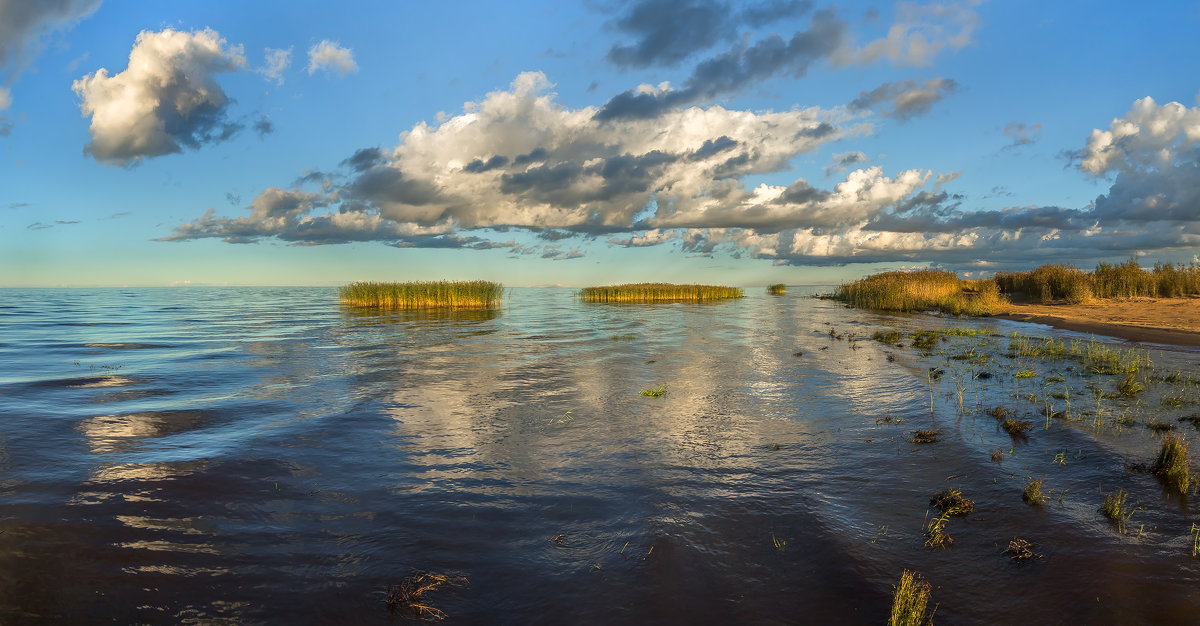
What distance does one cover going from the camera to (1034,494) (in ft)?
25.1

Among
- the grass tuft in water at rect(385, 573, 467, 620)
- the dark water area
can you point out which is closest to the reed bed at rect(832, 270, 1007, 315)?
the dark water area

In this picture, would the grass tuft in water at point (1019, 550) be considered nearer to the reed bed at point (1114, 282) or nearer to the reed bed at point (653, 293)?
the reed bed at point (1114, 282)

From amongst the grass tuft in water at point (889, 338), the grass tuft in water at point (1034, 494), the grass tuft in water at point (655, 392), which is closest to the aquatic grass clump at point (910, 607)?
the grass tuft in water at point (1034, 494)

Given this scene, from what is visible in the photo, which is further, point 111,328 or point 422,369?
point 111,328

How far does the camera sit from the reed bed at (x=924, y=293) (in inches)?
1844

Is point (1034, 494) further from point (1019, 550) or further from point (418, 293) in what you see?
point (418, 293)

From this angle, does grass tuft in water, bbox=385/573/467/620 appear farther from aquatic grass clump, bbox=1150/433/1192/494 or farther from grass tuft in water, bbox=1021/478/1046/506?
aquatic grass clump, bbox=1150/433/1192/494

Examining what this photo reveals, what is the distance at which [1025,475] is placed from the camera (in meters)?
8.69

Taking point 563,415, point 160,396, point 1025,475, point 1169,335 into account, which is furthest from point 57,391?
point 1169,335

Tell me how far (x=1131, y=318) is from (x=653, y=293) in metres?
51.2

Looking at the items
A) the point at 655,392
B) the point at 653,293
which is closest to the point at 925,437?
the point at 655,392

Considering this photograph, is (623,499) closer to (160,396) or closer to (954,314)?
(160,396)

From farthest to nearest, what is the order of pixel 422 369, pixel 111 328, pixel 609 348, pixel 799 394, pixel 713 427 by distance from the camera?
1. pixel 111 328
2. pixel 609 348
3. pixel 422 369
4. pixel 799 394
5. pixel 713 427

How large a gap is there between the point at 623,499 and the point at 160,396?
14573 millimetres
